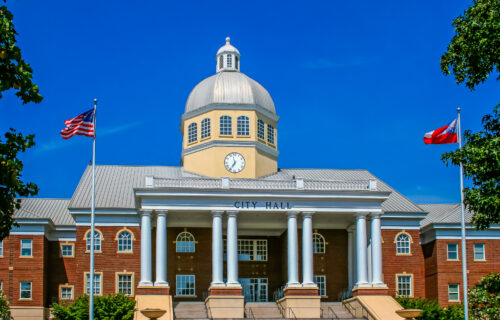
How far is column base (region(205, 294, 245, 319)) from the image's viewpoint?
5528 centimetres

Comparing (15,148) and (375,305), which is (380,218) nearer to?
(375,305)

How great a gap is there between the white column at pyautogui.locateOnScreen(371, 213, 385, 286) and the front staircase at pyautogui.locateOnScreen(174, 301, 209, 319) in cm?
1188

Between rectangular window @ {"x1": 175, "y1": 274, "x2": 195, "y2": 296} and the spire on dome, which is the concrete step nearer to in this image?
rectangular window @ {"x1": 175, "y1": 274, "x2": 195, "y2": 296}

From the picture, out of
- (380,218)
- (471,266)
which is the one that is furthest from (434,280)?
(380,218)

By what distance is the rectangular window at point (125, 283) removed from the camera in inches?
2435

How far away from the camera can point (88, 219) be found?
62625 millimetres

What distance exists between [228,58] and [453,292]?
2565 cm

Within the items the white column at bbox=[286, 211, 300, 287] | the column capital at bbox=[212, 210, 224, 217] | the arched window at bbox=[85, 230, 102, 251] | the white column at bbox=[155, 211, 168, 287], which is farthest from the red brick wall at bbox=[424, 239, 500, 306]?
the arched window at bbox=[85, 230, 102, 251]

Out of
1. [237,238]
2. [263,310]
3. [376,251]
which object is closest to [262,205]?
[237,238]

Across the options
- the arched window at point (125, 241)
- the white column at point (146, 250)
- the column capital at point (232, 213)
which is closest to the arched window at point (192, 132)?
the arched window at point (125, 241)

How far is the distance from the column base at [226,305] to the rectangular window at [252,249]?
9.34m

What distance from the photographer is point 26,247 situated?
62.8 metres

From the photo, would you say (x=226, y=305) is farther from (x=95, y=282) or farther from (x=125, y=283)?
(x=95, y=282)

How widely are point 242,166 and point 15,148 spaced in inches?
1498
